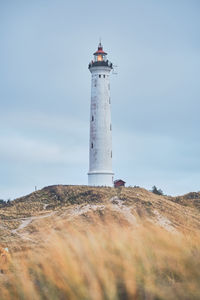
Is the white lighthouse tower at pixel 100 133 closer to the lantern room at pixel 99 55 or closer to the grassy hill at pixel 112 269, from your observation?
the lantern room at pixel 99 55

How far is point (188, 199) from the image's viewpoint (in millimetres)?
40938

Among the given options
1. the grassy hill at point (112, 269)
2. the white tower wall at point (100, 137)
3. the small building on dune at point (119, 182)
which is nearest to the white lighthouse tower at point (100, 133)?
the white tower wall at point (100, 137)

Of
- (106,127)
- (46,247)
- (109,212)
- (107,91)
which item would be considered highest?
(107,91)

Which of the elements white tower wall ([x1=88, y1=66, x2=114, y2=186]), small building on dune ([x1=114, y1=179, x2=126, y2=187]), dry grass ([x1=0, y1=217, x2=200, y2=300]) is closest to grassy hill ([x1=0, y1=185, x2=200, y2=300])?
dry grass ([x1=0, y1=217, x2=200, y2=300])

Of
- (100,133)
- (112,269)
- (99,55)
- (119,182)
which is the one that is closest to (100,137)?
(100,133)

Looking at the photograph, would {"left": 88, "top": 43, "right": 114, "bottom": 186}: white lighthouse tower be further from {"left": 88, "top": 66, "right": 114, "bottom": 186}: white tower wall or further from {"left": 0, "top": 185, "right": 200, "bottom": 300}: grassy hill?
{"left": 0, "top": 185, "right": 200, "bottom": 300}: grassy hill

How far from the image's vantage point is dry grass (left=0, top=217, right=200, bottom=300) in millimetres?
4359

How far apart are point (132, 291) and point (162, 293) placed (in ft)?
1.17

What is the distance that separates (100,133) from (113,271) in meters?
39.3

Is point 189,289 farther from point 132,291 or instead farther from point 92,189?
point 92,189

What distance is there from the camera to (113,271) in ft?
16.0

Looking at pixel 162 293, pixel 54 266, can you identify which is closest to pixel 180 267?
pixel 162 293

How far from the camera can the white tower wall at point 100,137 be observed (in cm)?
4359

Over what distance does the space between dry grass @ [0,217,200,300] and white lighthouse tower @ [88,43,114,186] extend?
3777cm
